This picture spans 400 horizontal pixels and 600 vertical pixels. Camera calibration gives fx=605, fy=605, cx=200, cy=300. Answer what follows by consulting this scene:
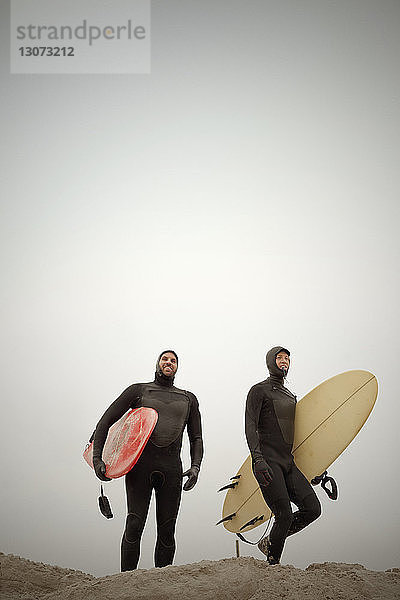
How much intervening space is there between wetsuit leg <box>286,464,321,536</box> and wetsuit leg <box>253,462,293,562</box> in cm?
7

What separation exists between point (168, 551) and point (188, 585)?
703mm

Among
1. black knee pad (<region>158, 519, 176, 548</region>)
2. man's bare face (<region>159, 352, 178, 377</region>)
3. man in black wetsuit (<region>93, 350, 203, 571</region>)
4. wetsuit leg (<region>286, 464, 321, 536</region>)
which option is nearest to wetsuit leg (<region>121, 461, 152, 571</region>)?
man in black wetsuit (<region>93, 350, 203, 571</region>)

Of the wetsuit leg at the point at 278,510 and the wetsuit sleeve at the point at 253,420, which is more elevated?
the wetsuit sleeve at the point at 253,420

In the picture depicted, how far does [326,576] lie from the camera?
3.04 metres

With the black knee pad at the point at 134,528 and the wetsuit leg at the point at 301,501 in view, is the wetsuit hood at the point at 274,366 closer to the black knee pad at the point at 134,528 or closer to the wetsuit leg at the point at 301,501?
the wetsuit leg at the point at 301,501

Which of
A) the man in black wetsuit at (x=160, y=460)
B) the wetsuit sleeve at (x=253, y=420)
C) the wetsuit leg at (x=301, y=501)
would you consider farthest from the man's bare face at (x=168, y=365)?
the wetsuit leg at (x=301, y=501)

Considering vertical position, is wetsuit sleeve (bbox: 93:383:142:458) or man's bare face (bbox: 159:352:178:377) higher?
man's bare face (bbox: 159:352:178:377)

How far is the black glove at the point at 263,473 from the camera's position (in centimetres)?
333

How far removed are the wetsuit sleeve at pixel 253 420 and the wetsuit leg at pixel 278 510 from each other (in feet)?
0.58

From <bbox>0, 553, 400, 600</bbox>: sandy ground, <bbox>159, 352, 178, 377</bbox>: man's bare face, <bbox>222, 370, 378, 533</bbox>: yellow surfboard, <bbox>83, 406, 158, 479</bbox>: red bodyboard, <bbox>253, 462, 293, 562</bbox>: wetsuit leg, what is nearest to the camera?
<bbox>0, 553, 400, 600</bbox>: sandy ground

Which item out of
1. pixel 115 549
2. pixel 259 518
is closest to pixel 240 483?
pixel 259 518

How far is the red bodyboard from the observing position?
3416mm

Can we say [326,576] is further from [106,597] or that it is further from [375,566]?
[375,566]

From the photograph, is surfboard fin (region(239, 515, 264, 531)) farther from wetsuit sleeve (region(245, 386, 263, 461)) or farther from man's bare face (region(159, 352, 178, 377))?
man's bare face (region(159, 352, 178, 377))
